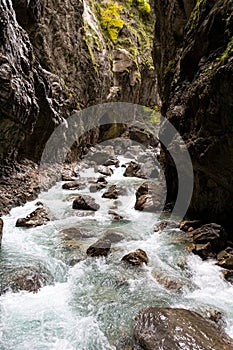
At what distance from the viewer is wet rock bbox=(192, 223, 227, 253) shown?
706 cm

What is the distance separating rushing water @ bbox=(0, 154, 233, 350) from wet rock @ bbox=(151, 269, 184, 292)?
0.05 metres

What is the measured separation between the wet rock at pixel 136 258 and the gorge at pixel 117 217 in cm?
3

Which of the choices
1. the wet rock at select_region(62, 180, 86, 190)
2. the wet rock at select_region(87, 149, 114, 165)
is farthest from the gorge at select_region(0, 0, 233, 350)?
the wet rock at select_region(87, 149, 114, 165)

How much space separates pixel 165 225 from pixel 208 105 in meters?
4.26

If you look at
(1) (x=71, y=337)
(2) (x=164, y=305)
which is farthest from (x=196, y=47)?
(1) (x=71, y=337)

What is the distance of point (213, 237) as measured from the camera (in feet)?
23.6

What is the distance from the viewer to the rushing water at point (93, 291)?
426 cm

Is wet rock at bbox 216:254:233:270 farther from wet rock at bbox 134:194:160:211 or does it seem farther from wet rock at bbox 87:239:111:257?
wet rock at bbox 134:194:160:211

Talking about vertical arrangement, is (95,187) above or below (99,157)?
below

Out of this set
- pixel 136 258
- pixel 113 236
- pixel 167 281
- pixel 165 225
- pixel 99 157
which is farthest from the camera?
pixel 99 157

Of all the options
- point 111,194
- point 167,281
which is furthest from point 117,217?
point 167,281

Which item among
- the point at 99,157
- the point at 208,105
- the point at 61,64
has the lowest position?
the point at 99,157

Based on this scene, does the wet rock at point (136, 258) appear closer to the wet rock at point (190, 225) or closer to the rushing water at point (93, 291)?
the rushing water at point (93, 291)

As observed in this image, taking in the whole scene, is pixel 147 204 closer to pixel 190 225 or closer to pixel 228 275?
pixel 190 225
